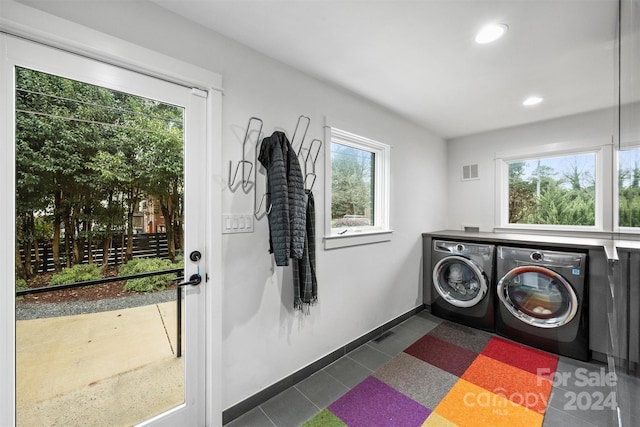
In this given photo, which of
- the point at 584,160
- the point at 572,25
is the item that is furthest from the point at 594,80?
the point at 584,160

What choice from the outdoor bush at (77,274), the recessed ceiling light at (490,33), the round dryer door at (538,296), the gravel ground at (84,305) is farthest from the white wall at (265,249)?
the round dryer door at (538,296)

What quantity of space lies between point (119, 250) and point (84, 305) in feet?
0.92

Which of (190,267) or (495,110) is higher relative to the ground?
(495,110)

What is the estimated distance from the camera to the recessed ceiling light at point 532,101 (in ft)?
7.88

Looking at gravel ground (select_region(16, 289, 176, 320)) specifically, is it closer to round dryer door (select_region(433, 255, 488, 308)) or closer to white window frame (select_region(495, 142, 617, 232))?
round dryer door (select_region(433, 255, 488, 308))

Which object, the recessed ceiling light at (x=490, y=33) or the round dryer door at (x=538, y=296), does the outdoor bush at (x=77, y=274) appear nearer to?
the recessed ceiling light at (x=490, y=33)

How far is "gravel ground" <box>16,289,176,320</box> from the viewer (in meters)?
1.09

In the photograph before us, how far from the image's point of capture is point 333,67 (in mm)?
1900

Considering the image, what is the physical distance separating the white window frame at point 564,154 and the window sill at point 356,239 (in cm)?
172

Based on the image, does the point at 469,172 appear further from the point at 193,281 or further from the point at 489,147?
the point at 193,281

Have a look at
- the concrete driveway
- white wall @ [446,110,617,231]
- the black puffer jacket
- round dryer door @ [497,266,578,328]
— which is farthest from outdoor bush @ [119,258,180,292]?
white wall @ [446,110,617,231]

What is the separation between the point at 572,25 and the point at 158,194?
97.6 inches

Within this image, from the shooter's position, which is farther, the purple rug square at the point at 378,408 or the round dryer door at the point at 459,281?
the round dryer door at the point at 459,281

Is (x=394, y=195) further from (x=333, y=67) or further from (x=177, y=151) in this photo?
(x=177, y=151)
